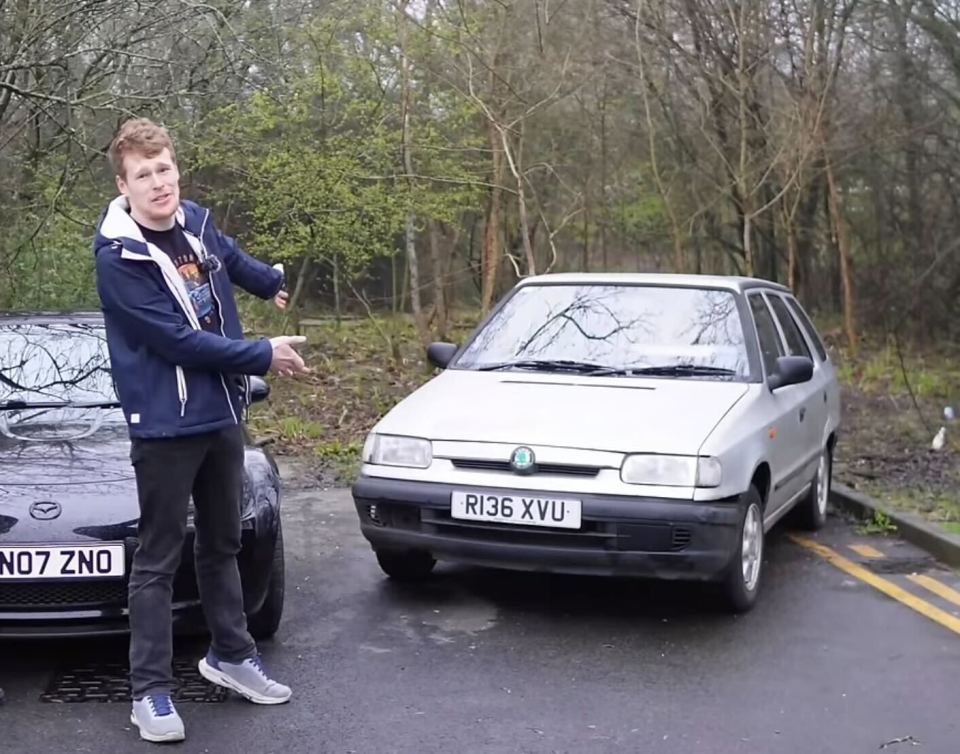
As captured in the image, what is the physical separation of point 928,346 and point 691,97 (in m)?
4.73

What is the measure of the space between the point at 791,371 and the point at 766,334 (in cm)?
54

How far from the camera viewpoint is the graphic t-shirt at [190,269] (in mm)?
4117

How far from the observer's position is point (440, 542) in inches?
219

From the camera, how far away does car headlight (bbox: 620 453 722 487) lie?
5.35 meters

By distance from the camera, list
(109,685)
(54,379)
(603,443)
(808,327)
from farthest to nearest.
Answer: (808,327) → (54,379) → (603,443) → (109,685)

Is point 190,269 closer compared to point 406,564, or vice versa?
point 190,269

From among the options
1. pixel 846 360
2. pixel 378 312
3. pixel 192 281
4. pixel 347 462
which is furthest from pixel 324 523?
pixel 846 360

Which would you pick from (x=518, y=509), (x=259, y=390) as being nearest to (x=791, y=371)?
(x=518, y=509)

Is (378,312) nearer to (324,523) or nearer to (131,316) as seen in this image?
A: (324,523)

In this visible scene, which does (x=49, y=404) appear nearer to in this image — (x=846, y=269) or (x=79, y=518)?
(x=79, y=518)

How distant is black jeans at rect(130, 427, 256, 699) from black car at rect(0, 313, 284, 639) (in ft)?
0.93

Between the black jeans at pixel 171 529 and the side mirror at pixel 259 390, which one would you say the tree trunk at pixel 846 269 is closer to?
the side mirror at pixel 259 390

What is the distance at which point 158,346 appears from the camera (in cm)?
397

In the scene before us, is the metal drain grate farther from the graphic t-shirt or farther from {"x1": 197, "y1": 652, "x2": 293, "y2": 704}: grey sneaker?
the graphic t-shirt
